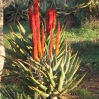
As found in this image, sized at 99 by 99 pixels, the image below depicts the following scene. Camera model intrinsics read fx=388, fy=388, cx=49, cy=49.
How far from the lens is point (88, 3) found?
16141mm

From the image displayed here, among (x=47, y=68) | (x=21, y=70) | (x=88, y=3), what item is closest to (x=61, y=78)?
(x=47, y=68)

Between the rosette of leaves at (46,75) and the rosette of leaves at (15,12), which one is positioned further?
the rosette of leaves at (15,12)

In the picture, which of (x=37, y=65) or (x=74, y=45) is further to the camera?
(x=74, y=45)

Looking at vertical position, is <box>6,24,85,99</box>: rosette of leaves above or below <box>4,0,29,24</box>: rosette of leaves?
above

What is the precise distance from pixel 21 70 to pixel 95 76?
158 inches

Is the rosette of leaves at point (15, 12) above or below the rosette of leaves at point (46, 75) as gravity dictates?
below

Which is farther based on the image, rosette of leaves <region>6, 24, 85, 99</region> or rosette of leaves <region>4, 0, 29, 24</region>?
rosette of leaves <region>4, 0, 29, 24</region>

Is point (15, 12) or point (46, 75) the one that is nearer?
point (46, 75)

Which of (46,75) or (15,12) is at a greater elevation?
(46,75)

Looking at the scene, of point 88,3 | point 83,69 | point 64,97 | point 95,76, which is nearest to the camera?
point 64,97

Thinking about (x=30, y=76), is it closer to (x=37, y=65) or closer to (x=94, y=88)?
(x=37, y=65)

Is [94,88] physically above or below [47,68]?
below

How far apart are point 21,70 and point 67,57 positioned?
2.69ft

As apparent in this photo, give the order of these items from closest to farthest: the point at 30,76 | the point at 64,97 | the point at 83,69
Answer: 1. the point at 30,76
2. the point at 64,97
3. the point at 83,69
